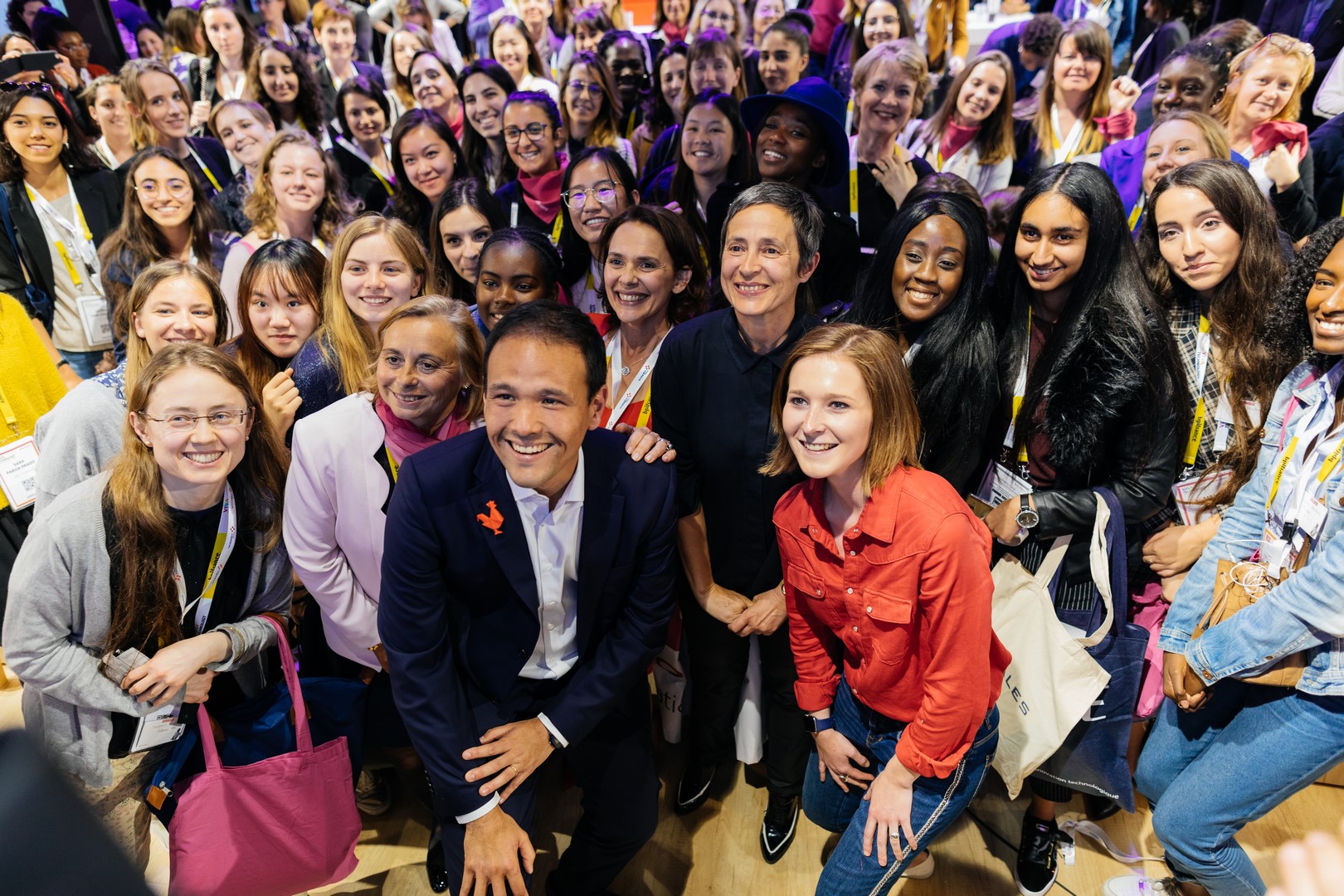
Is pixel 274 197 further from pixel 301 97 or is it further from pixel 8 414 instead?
pixel 301 97

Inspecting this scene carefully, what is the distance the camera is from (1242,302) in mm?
2422

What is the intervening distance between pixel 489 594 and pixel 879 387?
42.0 inches

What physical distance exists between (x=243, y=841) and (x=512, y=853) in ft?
2.23

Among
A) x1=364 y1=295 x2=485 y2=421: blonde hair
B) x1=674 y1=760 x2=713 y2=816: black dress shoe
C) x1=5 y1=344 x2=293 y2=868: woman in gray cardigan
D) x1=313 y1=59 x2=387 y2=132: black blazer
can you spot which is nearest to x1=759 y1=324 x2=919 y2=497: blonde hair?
x1=364 y1=295 x2=485 y2=421: blonde hair

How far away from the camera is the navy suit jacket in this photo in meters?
1.97

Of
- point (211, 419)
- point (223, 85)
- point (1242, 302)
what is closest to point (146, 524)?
point (211, 419)

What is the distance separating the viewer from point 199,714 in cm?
212

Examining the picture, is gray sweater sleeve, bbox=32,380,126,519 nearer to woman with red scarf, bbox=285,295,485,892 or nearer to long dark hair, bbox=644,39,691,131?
woman with red scarf, bbox=285,295,485,892

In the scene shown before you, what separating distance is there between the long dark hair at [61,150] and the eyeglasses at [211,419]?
3020 mm

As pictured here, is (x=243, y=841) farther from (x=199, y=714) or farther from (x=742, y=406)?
(x=742, y=406)

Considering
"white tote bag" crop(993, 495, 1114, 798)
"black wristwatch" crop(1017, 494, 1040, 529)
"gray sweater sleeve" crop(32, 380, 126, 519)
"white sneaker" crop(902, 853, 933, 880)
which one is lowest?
Answer: "white sneaker" crop(902, 853, 933, 880)

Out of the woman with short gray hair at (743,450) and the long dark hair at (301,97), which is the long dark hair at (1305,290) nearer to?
the woman with short gray hair at (743,450)

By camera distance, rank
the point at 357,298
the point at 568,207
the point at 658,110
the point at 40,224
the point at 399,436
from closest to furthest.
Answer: the point at 399,436 < the point at 357,298 < the point at 568,207 < the point at 40,224 < the point at 658,110

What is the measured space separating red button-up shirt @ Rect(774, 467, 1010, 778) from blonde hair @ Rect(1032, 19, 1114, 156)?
330 cm
